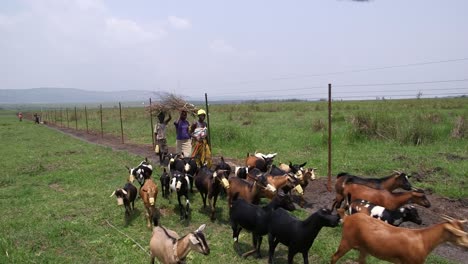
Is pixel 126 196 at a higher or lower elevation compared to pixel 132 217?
higher

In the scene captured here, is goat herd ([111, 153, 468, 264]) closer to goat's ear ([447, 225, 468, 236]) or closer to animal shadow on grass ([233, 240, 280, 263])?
goat's ear ([447, 225, 468, 236])

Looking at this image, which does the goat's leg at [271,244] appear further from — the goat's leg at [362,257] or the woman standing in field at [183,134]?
the woman standing in field at [183,134]

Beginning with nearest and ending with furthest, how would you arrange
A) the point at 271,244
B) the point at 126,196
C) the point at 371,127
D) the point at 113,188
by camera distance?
the point at 271,244, the point at 126,196, the point at 113,188, the point at 371,127

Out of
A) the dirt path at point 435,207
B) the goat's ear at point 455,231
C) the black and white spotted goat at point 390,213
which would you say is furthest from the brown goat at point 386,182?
the goat's ear at point 455,231

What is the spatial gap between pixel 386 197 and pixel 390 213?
0.79 meters

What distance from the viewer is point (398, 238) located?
4660 millimetres

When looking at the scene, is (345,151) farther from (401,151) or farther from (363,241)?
(363,241)

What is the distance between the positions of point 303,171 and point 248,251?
9.84 ft

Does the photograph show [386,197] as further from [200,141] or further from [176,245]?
[200,141]

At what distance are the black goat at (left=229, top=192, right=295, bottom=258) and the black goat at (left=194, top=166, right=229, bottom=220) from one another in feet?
4.26

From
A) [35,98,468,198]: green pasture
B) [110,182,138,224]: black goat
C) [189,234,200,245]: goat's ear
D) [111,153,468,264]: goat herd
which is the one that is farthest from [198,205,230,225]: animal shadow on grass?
[35,98,468,198]: green pasture

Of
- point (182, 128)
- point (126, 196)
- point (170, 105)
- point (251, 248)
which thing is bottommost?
point (251, 248)

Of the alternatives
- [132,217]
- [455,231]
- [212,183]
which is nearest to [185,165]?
[212,183]

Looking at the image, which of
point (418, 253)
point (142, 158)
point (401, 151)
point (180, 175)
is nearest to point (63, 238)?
point (180, 175)
